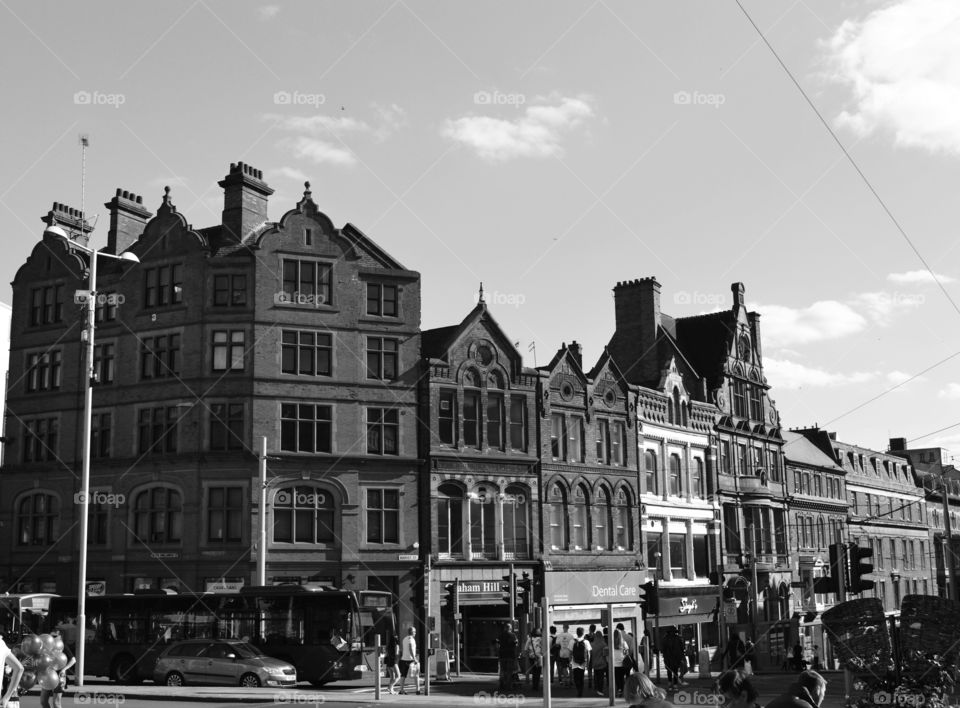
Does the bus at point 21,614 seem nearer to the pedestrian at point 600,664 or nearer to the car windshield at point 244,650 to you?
the car windshield at point 244,650

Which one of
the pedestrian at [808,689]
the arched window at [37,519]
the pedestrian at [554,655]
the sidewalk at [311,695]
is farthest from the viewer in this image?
the arched window at [37,519]

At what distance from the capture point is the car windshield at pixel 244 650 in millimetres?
28359

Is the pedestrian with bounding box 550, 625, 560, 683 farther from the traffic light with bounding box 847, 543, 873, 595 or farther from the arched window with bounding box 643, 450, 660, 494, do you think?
the traffic light with bounding box 847, 543, 873, 595

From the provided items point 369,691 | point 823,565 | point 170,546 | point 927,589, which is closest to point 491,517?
point 170,546

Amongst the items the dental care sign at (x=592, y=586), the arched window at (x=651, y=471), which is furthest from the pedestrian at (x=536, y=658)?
the arched window at (x=651, y=471)

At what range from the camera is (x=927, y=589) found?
256 feet

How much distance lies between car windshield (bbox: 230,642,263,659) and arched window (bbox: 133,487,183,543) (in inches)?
468

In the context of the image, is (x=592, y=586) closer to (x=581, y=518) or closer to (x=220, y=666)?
(x=581, y=518)

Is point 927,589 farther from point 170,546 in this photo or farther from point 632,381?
point 170,546

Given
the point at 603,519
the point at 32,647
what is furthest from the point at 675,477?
the point at 32,647

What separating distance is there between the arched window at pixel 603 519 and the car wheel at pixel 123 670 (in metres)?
22.0

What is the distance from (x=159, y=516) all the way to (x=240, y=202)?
12.6m

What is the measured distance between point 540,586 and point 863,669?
12291 millimetres

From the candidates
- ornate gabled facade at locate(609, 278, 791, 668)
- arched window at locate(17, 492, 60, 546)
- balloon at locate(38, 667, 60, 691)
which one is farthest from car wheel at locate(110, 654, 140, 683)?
ornate gabled facade at locate(609, 278, 791, 668)
